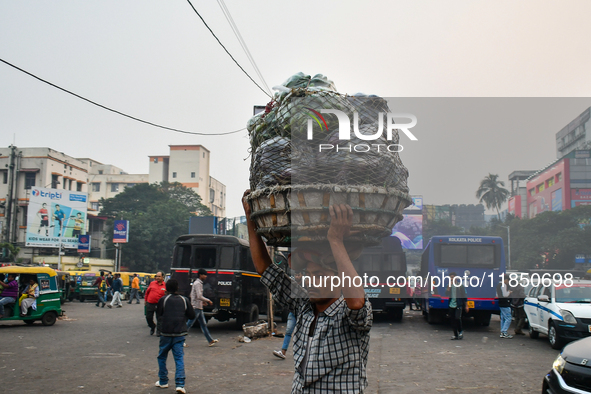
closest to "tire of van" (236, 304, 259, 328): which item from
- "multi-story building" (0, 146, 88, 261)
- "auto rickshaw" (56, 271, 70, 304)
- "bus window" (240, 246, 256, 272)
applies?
"bus window" (240, 246, 256, 272)

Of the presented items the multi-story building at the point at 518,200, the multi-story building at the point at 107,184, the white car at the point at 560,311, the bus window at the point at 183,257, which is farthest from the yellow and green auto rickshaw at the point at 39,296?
the multi-story building at the point at 518,200

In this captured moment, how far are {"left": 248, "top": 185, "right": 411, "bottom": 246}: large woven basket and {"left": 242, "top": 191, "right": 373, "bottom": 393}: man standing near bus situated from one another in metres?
0.07

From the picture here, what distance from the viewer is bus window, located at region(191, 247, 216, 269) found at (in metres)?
14.9

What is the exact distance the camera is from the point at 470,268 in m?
16.5

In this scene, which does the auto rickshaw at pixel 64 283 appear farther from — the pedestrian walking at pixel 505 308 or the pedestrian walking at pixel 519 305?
the pedestrian walking at pixel 519 305

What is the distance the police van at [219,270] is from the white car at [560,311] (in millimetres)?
8004

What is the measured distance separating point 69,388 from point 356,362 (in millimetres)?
6069

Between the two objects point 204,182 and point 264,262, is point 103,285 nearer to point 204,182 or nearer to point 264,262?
point 264,262

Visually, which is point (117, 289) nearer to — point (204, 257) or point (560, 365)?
point (204, 257)

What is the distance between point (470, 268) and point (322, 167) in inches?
596

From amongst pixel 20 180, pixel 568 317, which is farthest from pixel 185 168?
pixel 568 317

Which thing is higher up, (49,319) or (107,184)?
(107,184)

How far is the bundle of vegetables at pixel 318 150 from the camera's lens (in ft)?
8.86

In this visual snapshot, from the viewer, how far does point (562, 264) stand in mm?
44344
